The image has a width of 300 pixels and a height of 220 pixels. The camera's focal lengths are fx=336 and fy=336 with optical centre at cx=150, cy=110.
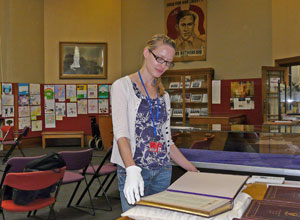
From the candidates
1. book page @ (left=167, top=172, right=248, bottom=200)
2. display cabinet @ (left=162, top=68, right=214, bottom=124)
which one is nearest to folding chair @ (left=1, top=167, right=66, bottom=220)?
book page @ (left=167, top=172, right=248, bottom=200)

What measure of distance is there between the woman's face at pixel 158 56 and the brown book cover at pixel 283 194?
2.26 ft

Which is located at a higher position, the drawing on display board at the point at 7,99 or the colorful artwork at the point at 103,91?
the colorful artwork at the point at 103,91

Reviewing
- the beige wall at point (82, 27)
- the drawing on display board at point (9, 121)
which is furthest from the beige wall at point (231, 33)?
the drawing on display board at point (9, 121)

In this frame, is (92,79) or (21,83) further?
(92,79)

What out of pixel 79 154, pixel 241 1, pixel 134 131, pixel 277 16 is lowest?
pixel 79 154

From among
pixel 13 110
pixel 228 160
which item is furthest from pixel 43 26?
pixel 228 160

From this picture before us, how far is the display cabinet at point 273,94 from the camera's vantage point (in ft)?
25.1

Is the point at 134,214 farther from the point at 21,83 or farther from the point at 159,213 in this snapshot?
the point at 21,83

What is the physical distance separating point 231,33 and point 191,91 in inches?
79.1

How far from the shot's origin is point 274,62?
8719mm

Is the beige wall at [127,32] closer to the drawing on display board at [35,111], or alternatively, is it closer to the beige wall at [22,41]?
the beige wall at [22,41]

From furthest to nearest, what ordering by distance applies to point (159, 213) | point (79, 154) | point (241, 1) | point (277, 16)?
point (241, 1)
point (277, 16)
point (79, 154)
point (159, 213)

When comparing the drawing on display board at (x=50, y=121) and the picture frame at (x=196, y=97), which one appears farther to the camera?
the drawing on display board at (x=50, y=121)

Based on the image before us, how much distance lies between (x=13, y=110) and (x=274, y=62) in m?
7.30
